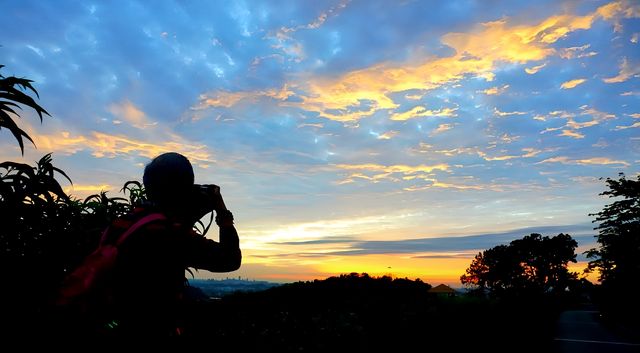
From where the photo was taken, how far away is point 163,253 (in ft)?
6.01

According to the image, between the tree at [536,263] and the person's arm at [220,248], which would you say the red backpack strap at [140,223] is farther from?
the tree at [536,263]

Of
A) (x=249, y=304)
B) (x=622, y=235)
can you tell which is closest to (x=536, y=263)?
(x=622, y=235)

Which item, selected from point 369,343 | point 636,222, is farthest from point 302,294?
point 636,222

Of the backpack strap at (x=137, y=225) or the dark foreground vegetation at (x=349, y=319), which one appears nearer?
the backpack strap at (x=137, y=225)

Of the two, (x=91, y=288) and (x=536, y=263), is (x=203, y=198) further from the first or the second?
(x=536, y=263)

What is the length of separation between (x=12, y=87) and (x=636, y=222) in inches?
1819

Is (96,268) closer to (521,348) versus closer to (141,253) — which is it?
(141,253)

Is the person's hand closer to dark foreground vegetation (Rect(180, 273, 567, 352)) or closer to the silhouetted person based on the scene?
the silhouetted person

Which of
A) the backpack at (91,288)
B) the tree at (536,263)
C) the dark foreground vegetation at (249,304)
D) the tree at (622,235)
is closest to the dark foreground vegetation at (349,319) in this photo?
the dark foreground vegetation at (249,304)

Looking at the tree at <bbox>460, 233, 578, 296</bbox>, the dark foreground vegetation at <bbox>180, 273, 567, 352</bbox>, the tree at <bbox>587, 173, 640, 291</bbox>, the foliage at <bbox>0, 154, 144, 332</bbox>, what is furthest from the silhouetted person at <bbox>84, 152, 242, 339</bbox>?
the tree at <bbox>460, 233, 578, 296</bbox>

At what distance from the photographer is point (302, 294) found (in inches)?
338

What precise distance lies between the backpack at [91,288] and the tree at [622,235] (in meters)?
41.5

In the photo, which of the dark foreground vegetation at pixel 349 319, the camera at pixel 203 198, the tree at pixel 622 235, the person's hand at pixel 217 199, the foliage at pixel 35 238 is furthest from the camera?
the tree at pixel 622 235

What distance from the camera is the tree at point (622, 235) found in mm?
36312
